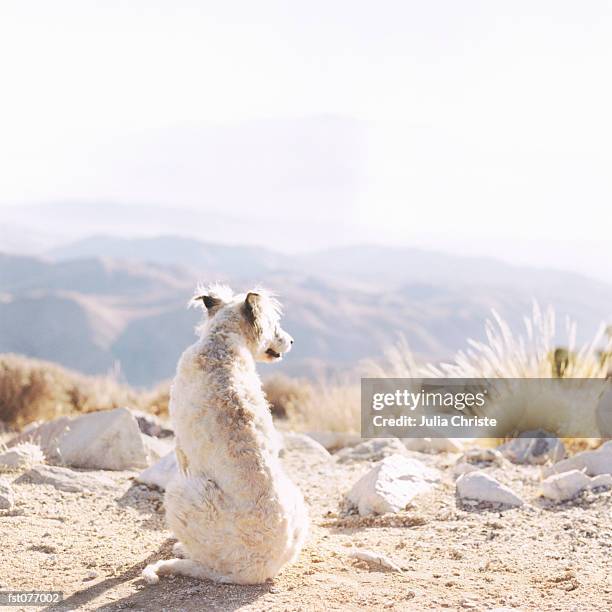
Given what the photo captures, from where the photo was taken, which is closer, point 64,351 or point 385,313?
point 64,351

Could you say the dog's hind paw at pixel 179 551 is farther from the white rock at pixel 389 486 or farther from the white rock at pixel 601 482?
the white rock at pixel 601 482

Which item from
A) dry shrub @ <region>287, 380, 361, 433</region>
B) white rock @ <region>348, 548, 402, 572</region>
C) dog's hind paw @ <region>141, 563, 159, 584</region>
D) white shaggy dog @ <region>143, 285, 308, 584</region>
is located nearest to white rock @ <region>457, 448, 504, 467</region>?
white rock @ <region>348, 548, 402, 572</region>

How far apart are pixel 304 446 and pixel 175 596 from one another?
17.5 feet

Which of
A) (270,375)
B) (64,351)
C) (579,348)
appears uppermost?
(579,348)

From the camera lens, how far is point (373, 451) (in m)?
9.52

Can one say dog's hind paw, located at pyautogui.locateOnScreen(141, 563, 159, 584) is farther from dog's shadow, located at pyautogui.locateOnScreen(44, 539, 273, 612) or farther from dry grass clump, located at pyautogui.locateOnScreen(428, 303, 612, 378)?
dry grass clump, located at pyautogui.locateOnScreen(428, 303, 612, 378)

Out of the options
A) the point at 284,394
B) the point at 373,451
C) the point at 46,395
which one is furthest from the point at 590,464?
the point at 46,395

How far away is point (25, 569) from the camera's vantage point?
5133 millimetres

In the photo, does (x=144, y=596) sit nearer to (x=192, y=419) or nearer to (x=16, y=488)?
(x=192, y=419)

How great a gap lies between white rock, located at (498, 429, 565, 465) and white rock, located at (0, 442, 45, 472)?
16.4 feet

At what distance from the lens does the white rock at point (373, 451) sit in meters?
9.38

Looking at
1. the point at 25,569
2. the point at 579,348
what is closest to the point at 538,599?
the point at 25,569

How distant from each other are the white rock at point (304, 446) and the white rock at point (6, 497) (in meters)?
3.82

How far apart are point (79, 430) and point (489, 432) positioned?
4905 mm
